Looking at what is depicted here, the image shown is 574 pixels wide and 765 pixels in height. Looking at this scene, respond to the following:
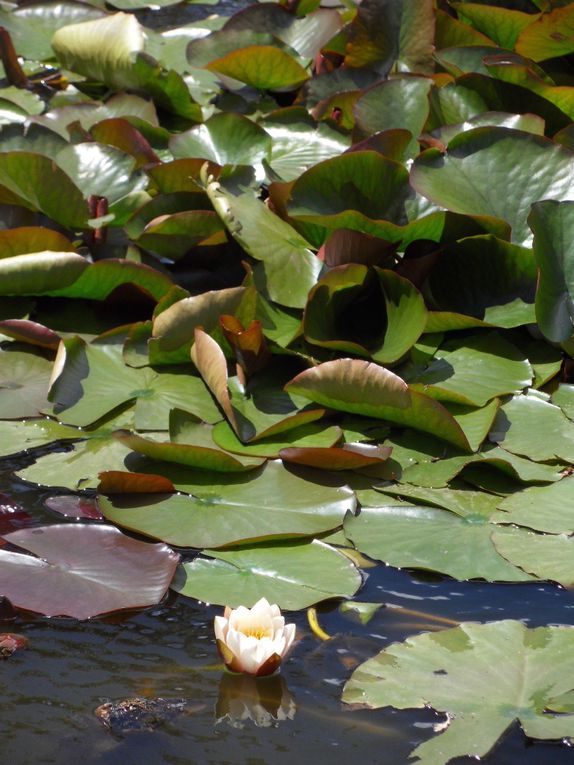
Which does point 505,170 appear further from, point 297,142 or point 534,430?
point 297,142

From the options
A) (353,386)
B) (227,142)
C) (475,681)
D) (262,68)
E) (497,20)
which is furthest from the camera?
(262,68)

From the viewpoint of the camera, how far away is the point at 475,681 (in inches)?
54.6

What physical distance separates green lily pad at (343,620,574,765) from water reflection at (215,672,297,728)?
0.09 meters

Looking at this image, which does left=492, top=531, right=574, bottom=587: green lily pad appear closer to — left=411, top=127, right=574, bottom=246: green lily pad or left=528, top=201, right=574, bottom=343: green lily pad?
left=528, top=201, right=574, bottom=343: green lily pad

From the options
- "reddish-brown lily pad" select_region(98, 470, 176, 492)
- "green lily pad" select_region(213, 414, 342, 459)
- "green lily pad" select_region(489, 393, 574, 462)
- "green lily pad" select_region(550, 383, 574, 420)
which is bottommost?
"green lily pad" select_region(550, 383, 574, 420)

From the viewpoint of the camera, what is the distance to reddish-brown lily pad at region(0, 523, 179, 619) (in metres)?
1.57

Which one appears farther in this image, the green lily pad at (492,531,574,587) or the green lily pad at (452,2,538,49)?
the green lily pad at (452,2,538,49)

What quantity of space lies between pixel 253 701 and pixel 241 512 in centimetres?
47

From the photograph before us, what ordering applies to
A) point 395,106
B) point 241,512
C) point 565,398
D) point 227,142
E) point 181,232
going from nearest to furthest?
point 241,512
point 565,398
point 181,232
point 395,106
point 227,142

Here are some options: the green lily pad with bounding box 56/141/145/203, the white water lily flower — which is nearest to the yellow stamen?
the white water lily flower

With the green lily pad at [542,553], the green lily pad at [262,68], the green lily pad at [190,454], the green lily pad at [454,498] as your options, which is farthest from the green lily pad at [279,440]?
the green lily pad at [262,68]

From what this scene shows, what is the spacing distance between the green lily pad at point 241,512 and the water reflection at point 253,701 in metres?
0.32

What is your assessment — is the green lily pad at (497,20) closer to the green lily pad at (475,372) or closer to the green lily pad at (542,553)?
the green lily pad at (475,372)

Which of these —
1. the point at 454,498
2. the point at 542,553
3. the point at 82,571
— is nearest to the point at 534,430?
the point at 454,498
